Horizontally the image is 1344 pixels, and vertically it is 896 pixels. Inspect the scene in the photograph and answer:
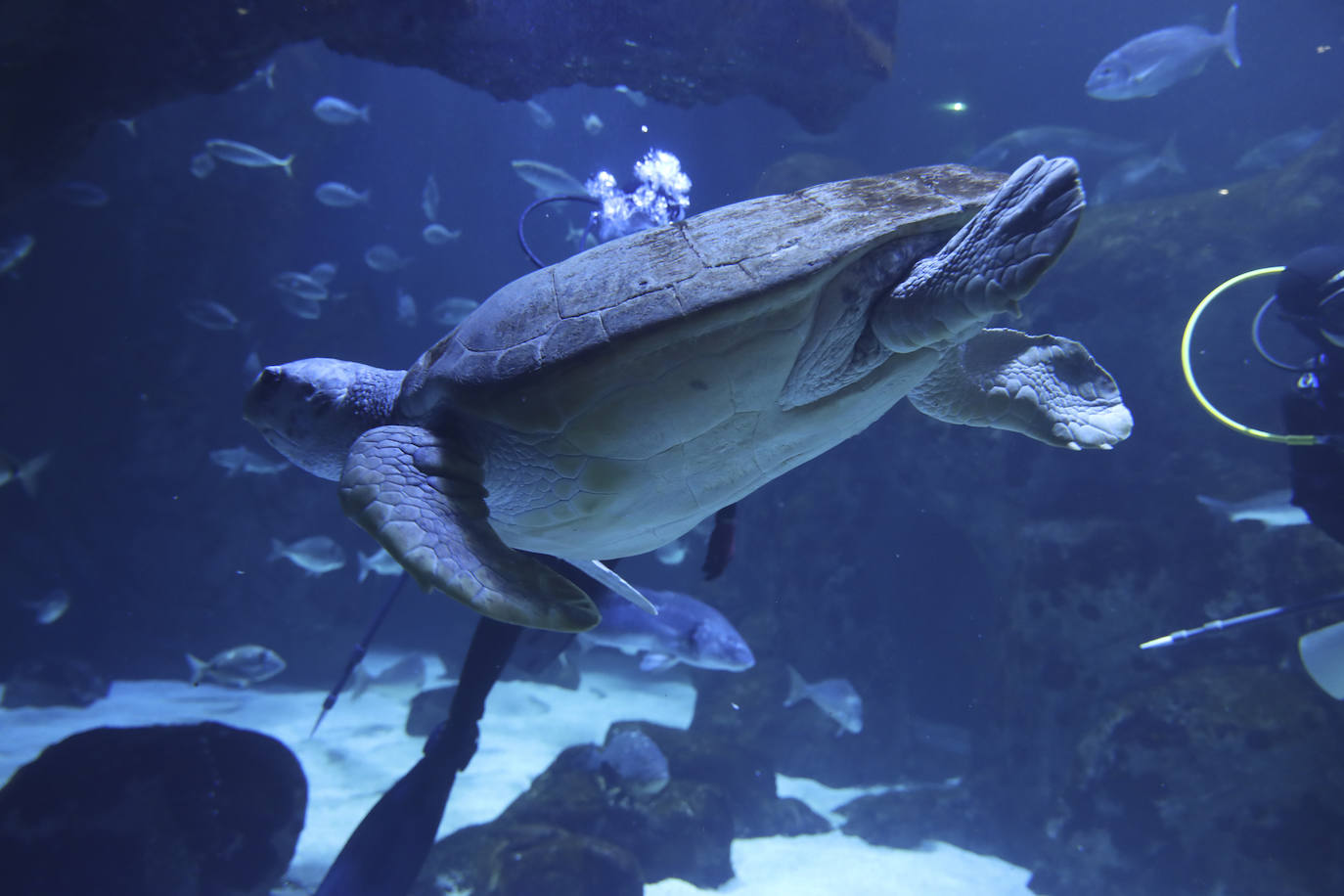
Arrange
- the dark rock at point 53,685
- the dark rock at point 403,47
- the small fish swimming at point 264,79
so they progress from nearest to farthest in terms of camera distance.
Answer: the dark rock at point 403,47, the dark rock at point 53,685, the small fish swimming at point 264,79

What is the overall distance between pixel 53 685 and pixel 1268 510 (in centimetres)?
1316

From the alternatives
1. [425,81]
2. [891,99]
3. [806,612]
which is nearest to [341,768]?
[806,612]

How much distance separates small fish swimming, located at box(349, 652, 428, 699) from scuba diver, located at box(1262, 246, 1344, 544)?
9851 mm

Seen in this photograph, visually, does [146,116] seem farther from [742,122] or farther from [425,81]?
[425,81]

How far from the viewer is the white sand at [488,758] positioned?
4945 millimetres

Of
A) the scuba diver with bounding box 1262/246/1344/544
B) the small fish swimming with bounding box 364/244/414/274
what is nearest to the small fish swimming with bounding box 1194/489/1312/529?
the scuba diver with bounding box 1262/246/1344/544

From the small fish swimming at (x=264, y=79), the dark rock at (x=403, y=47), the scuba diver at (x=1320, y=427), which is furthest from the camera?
the small fish swimming at (x=264, y=79)

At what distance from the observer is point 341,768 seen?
6.08 metres

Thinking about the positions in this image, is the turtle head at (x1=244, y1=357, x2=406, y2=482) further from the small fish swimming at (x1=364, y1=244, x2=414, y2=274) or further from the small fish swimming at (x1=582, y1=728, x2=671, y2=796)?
the small fish swimming at (x1=364, y1=244, x2=414, y2=274)

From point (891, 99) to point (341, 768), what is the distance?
15174mm

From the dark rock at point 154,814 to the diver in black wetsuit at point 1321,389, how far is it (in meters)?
6.55

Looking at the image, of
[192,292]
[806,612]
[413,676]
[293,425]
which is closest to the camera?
[293,425]

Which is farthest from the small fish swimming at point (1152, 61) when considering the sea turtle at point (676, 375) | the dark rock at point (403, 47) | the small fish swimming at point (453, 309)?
the small fish swimming at point (453, 309)

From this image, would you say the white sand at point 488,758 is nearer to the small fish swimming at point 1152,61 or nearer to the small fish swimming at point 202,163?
the small fish swimming at point 202,163
